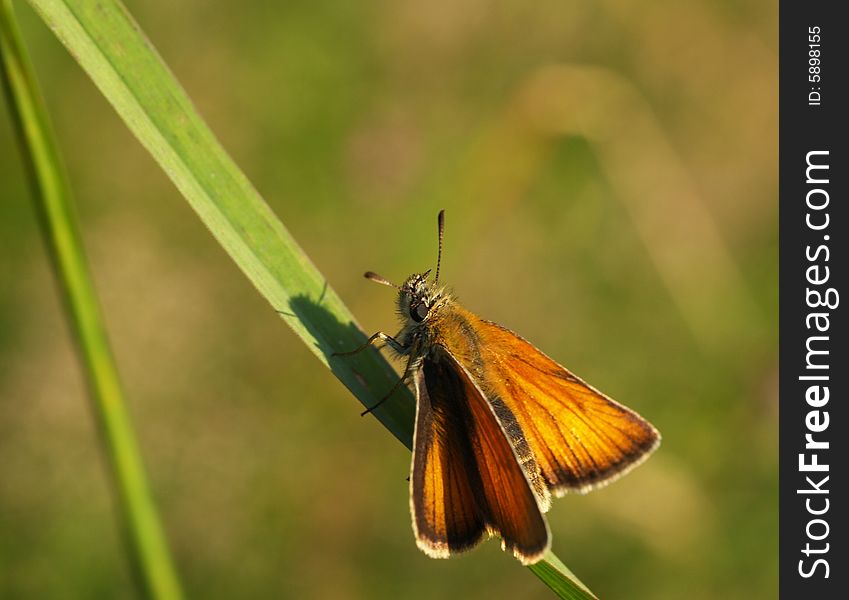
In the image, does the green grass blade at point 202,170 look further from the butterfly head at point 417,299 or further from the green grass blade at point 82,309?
the butterfly head at point 417,299

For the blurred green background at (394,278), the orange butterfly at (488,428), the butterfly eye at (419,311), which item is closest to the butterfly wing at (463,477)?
the orange butterfly at (488,428)

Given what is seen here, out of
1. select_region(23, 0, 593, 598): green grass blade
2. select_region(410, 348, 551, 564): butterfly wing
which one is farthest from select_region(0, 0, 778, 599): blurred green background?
select_region(23, 0, 593, 598): green grass blade

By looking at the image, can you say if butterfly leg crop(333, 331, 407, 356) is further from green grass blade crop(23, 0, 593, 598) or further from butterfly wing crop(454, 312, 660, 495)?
butterfly wing crop(454, 312, 660, 495)

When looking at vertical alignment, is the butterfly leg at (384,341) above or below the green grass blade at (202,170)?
below

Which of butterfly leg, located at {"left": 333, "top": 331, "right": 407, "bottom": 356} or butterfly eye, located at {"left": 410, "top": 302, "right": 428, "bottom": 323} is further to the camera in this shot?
butterfly eye, located at {"left": 410, "top": 302, "right": 428, "bottom": 323}

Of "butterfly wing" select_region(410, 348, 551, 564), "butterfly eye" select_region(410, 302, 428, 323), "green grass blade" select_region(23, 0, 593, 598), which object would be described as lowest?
"butterfly wing" select_region(410, 348, 551, 564)

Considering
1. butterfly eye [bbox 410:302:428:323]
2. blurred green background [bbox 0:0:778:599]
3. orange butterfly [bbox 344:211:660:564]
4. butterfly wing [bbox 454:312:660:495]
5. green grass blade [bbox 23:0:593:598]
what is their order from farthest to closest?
blurred green background [bbox 0:0:778:599] < butterfly eye [bbox 410:302:428:323] < butterfly wing [bbox 454:312:660:495] < orange butterfly [bbox 344:211:660:564] < green grass blade [bbox 23:0:593:598]
